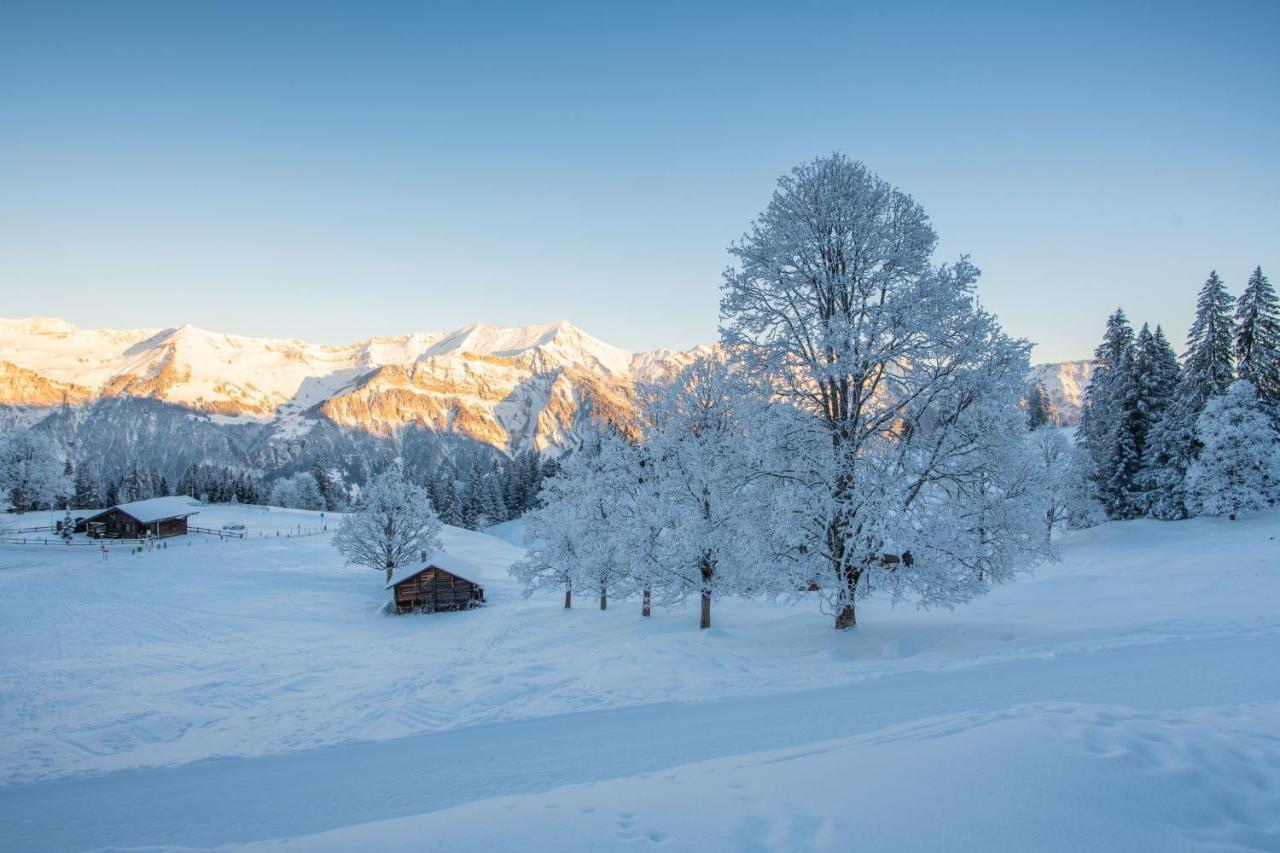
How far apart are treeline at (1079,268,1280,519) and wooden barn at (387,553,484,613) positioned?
141 ft

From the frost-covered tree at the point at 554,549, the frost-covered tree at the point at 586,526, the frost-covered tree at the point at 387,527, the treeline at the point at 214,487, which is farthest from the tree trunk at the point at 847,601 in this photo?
the treeline at the point at 214,487

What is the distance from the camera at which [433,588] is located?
39.5 m

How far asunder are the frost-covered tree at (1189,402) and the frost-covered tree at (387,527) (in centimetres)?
5084

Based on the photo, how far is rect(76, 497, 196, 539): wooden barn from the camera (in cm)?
5956

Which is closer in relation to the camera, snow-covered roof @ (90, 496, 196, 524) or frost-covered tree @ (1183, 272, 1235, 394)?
frost-covered tree @ (1183, 272, 1235, 394)

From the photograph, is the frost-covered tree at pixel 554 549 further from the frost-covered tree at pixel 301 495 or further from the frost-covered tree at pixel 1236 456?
the frost-covered tree at pixel 301 495

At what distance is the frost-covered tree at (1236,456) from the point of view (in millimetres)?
30766

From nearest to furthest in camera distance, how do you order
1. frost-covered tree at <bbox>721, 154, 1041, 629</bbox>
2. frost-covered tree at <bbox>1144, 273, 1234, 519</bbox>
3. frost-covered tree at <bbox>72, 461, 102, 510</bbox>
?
frost-covered tree at <bbox>721, 154, 1041, 629</bbox>, frost-covered tree at <bbox>1144, 273, 1234, 519</bbox>, frost-covered tree at <bbox>72, 461, 102, 510</bbox>

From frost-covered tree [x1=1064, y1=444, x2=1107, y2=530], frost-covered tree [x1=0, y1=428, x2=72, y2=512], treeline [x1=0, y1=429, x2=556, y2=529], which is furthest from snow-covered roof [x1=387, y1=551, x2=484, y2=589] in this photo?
frost-covered tree [x1=0, y1=428, x2=72, y2=512]

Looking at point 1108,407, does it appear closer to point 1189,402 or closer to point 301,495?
point 1189,402

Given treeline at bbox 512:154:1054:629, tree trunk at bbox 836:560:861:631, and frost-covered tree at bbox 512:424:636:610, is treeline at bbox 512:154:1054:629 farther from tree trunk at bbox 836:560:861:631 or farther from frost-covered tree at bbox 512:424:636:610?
frost-covered tree at bbox 512:424:636:610

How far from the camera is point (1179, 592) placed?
803 inches

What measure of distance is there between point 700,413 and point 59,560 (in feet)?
185

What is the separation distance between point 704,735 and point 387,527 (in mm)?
43107
